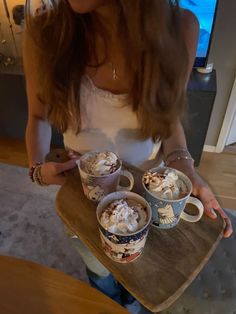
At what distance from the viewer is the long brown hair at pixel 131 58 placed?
604mm

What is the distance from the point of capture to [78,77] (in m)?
0.72

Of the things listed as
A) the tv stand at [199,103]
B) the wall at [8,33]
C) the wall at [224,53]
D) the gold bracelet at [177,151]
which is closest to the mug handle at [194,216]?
the gold bracelet at [177,151]

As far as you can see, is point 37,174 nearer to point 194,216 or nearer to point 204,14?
point 194,216

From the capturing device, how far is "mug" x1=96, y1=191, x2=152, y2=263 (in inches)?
17.7

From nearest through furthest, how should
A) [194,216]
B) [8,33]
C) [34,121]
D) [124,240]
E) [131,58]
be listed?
[124,240], [194,216], [131,58], [34,121], [8,33]

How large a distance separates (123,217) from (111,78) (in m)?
0.42

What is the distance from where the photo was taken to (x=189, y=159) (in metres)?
0.71

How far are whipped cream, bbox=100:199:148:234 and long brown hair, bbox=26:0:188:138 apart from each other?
294 mm

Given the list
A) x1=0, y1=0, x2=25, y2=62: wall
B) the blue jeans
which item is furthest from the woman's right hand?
x1=0, y1=0, x2=25, y2=62: wall

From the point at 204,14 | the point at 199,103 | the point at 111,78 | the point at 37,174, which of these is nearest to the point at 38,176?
the point at 37,174

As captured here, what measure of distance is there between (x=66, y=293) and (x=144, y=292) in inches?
8.1

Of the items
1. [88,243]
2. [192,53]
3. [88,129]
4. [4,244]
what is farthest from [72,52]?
[4,244]

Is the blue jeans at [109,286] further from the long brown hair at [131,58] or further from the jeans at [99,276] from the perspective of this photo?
the long brown hair at [131,58]

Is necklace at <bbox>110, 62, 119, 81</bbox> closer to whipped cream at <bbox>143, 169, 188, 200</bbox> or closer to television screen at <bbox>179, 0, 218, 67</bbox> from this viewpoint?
whipped cream at <bbox>143, 169, 188, 200</bbox>
